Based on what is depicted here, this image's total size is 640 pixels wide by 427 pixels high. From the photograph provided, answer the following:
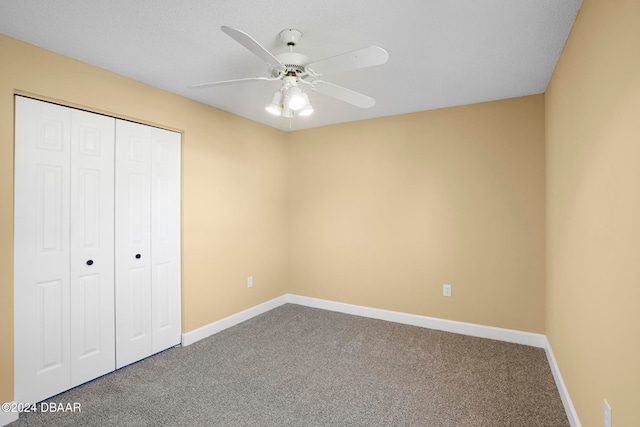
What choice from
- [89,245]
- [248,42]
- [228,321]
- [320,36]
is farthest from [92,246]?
[320,36]

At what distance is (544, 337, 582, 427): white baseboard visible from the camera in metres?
1.79

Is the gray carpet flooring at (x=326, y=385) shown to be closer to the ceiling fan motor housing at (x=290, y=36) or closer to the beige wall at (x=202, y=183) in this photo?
the beige wall at (x=202, y=183)

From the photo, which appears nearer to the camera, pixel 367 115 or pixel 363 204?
pixel 367 115

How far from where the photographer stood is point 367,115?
3605 millimetres

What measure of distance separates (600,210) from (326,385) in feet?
6.66

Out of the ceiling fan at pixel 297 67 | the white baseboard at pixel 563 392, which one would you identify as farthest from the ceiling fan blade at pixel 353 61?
the white baseboard at pixel 563 392

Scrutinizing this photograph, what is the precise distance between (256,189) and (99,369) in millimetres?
2337

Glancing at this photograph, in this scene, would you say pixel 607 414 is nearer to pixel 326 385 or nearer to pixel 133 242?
pixel 326 385

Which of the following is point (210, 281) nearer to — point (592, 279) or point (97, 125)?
point (97, 125)

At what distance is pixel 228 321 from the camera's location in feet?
11.2

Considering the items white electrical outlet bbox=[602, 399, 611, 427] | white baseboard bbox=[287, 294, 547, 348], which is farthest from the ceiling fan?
white baseboard bbox=[287, 294, 547, 348]

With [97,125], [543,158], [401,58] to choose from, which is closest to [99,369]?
[97,125]

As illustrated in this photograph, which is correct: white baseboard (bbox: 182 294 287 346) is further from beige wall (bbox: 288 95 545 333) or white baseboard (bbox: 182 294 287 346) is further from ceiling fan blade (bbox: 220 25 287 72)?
ceiling fan blade (bbox: 220 25 287 72)

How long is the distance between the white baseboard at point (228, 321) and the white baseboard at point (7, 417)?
121 centimetres
